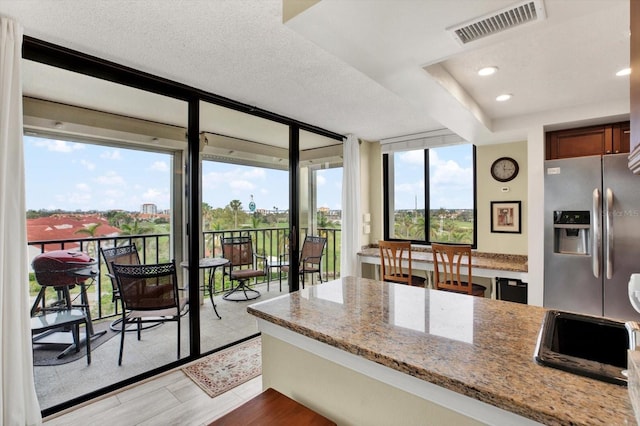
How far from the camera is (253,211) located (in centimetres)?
378

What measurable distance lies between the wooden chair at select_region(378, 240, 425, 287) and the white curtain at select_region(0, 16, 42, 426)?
3.16 meters

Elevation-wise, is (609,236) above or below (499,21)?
below

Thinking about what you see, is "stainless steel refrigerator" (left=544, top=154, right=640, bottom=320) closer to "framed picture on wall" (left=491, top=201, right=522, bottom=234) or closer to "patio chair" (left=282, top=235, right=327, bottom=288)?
"framed picture on wall" (left=491, top=201, right=522, bottom=234)

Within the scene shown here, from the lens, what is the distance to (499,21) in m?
1.33

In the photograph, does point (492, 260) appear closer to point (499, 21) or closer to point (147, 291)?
point (499, 21)

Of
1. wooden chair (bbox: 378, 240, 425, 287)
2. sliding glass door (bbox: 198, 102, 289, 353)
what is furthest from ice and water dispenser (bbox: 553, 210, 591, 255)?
sliding glass door (bbox: 198, 102, 289, 353)

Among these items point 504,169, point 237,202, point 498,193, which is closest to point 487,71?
point 504,169

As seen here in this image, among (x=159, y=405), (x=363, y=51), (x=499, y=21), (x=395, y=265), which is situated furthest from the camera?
(x=395, y=265)

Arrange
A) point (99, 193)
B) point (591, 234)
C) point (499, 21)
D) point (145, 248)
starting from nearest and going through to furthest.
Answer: point (499, 21)
point (591, 234)
point (99, 193)
point (145, 248)

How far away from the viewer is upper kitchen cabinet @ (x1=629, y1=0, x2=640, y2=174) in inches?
33.2

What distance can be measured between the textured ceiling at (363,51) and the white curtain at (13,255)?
316 mm

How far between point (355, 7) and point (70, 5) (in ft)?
5.15

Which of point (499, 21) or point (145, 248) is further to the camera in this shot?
point (145, 248)

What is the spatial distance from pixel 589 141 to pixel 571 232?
0.96 metres
